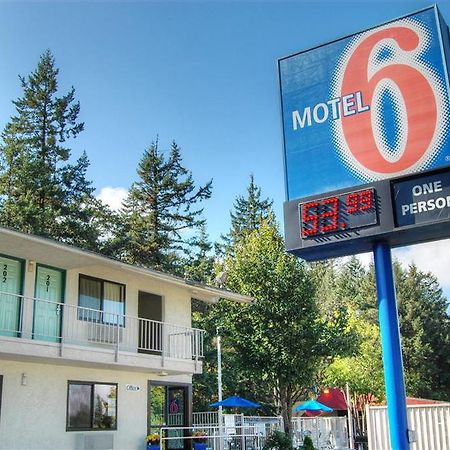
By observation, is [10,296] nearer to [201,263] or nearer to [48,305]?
[48,305]

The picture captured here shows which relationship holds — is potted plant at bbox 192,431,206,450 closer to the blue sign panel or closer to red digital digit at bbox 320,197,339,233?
the blue sign panel

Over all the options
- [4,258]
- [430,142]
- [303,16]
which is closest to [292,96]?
[430,142]

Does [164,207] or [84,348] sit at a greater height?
[164,207]

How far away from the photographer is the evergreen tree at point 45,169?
3741 centimetres

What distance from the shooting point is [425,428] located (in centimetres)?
1683

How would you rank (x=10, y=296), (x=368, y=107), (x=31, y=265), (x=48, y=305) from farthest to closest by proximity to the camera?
(x=48, y=305) < (x=31, y=265) < (x=10, y=296) < (x=368, y=107)

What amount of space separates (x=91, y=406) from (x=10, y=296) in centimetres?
435

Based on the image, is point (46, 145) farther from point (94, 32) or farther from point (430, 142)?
point (430, 142)

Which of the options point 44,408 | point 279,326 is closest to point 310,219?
point 44,408

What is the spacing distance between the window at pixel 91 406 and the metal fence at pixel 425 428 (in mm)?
7961

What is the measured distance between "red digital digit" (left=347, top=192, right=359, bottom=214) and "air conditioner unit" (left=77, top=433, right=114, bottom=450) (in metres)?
11.6

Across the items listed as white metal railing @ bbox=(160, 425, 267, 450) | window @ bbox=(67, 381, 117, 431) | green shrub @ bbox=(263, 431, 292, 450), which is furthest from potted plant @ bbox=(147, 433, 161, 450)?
green shrub @ bbox=(263, 431, 292, 450)

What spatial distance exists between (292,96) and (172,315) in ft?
39.6

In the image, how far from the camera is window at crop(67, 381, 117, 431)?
18391 mm
